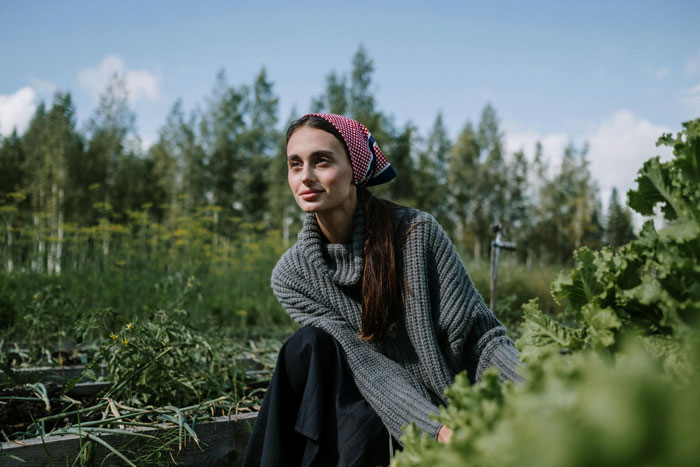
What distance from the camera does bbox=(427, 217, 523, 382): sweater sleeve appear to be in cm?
183

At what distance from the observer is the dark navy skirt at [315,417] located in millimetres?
1667

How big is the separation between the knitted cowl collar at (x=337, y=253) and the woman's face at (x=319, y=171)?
143 millimetres

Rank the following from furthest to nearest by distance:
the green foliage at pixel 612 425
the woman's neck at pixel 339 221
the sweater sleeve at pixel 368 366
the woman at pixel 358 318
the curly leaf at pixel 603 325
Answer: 1. the woman's neck at pixel 339 221
2. the woman at pixel 358 318
3. the sweater sleeve at pixel 368 366
4. the curly leaf at pixel 603 325
5. the green foliage at pixel 612 425

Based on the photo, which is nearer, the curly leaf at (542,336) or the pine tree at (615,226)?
the curly leaf at (542,336)

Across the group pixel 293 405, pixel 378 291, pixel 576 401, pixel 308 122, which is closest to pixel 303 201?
pixel 308 122

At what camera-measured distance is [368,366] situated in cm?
181

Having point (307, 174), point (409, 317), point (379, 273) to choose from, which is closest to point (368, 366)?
point (409, 317)

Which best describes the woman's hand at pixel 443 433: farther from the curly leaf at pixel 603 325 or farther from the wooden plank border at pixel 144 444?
the wooden plank border at pixel 144 444

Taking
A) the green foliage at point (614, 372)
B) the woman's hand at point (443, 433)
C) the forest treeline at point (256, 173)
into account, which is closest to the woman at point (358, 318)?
the woman's hand at point (443, 433)

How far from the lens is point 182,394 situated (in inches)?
92.0

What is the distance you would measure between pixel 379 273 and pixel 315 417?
0.61 metres

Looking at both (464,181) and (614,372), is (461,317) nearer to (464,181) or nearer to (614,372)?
(614,372)

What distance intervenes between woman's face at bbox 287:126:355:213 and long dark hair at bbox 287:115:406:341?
0.19 ft

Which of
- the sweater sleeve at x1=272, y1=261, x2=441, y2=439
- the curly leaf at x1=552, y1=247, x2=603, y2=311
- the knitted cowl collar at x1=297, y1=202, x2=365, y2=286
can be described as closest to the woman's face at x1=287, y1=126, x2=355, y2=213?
the knitted cowl collar at x1=297, y1=202, x2=365, y2=286
